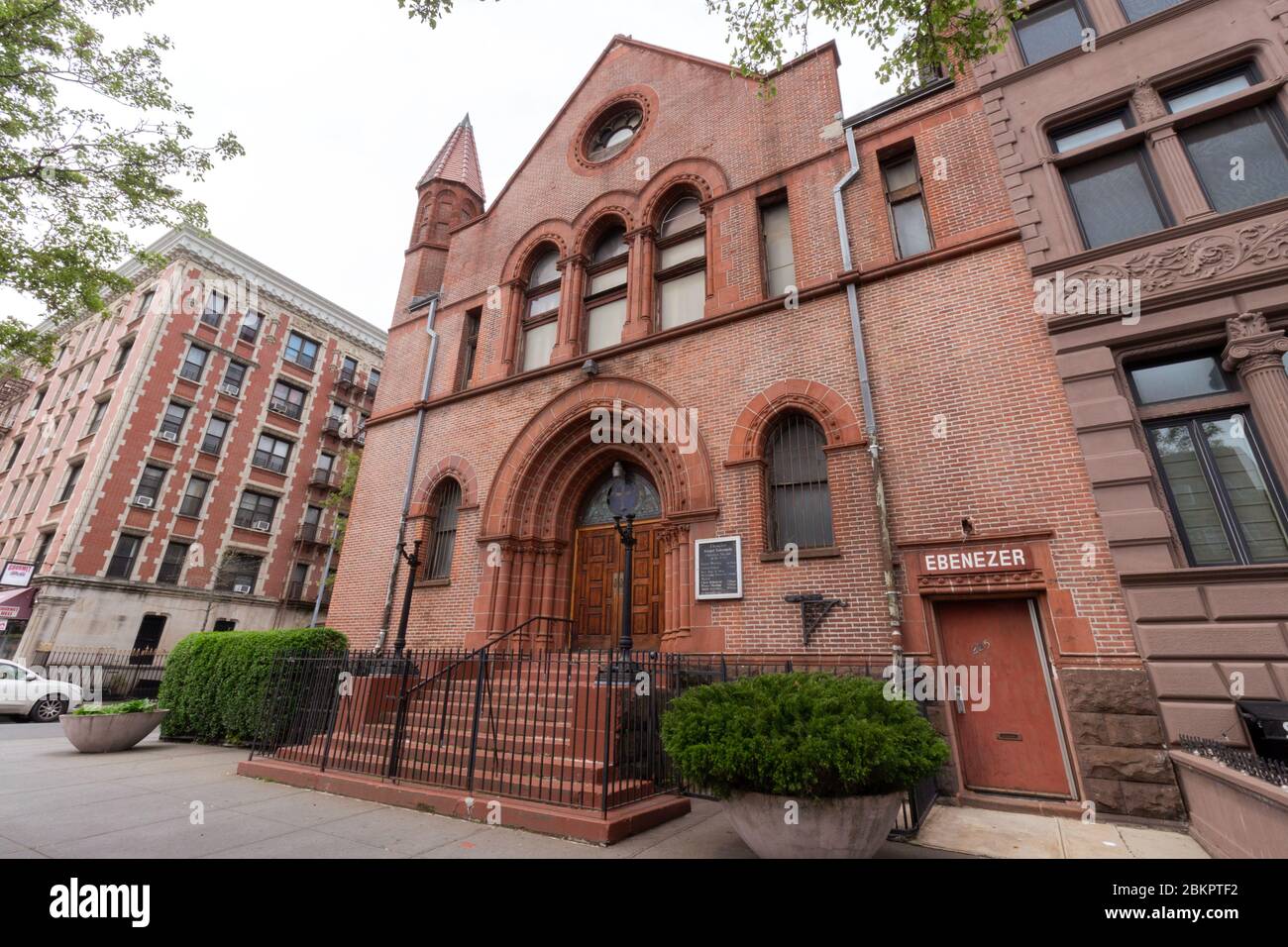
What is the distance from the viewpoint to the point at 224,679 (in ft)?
35.9

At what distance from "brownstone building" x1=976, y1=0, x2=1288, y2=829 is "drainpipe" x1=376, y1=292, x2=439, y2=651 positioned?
1151cm

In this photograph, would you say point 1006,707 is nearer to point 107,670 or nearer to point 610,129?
point 610,129

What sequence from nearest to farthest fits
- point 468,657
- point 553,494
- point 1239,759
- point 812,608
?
point 1239,759 < point 468,657 < point 812,608 < point 553,494

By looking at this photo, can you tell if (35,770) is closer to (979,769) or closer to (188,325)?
(979,769)

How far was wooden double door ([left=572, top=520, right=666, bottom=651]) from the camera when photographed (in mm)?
10758

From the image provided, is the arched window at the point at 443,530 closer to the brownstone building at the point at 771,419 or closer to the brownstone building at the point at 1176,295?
the brownstone building at the point at 771,419

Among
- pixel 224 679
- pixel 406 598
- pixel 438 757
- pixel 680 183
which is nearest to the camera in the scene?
pixel 438 757

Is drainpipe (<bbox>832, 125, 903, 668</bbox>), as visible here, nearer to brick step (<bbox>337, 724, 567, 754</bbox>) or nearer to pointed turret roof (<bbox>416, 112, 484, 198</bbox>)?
brick step (<bbox>337, 724, 567, 754</bbox>)

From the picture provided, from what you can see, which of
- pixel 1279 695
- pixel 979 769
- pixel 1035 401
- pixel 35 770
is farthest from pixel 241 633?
pixel 1279 695

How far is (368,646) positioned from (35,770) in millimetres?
5492

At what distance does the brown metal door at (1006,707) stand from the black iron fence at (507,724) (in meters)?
1.03

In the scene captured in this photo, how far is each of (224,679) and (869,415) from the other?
1304 cm

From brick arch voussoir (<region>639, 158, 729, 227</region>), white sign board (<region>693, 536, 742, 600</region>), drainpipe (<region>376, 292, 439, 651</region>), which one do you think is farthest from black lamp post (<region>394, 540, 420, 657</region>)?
brick arch voussoir (<region>639, 158, 729, 227</region>)

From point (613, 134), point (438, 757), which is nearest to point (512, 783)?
point (438, 757)
